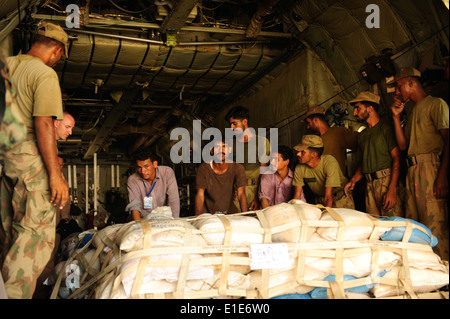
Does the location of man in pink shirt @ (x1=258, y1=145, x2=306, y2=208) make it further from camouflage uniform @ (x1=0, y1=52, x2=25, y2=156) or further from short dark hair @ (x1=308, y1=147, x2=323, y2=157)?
camouflage uniform @ (x1=0, y1=52, x2=25, y2=156)

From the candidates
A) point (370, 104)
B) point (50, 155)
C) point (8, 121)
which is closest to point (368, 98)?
point (370, 104)

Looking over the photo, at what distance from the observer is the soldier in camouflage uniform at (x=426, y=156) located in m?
3.89

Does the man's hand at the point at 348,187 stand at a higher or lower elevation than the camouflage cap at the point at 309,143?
lower

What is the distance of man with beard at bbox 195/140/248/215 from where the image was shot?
5.23 meters

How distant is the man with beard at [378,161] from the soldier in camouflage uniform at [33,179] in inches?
129

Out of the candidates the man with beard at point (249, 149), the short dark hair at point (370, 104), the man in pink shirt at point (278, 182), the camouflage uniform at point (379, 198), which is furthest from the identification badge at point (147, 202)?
the short dark hair at point (370, 104)

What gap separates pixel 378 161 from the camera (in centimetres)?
478

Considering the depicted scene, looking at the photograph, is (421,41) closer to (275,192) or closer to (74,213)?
(275,192)

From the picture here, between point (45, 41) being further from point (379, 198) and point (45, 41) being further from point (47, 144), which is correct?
point (379, 198)

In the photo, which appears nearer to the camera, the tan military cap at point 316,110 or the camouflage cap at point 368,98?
the camouflage cap at point 368,98

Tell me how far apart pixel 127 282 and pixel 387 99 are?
4130 millimetres

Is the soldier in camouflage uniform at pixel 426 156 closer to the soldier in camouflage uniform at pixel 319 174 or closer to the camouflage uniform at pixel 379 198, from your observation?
the camouflage uniform at pixel 379 198
